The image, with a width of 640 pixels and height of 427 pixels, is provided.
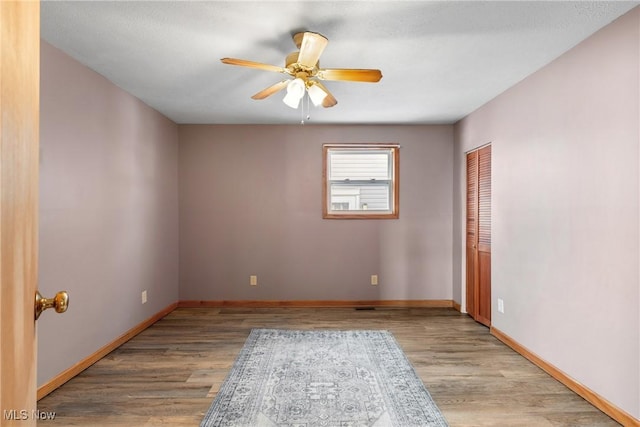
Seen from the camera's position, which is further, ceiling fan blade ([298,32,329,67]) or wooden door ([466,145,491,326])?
wooden door ([466,145,491,326])

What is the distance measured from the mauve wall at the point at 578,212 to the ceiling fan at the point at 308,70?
4.56ft

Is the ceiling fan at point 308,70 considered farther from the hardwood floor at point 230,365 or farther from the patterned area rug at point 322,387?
the hardwood floor at point 230,365

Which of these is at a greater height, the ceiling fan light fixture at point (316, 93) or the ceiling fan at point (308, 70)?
the ceiling fan at point (308, 70)

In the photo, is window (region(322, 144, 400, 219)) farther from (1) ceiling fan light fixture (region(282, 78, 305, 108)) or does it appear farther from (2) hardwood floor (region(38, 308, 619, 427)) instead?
(1) ceiling fan light fixture (region(282, 78, 305, 108))

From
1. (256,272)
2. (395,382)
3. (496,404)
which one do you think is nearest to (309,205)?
(256,272)

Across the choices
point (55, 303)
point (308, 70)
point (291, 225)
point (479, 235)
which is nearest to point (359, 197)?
point (291, 225)

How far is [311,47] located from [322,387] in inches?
88.0

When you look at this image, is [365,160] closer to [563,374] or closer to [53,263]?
[563,374]

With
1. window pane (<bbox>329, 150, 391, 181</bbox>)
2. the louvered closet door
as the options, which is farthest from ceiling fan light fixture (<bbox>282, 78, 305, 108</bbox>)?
the louvered closet door

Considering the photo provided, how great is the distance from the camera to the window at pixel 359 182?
5254 millimetres

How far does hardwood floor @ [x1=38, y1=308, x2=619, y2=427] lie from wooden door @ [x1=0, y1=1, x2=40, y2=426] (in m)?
1.65

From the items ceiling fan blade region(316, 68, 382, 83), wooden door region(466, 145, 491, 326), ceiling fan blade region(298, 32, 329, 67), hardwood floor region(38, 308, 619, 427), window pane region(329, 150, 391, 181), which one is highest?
ceiling fan blade region(298, 32, 329, 67)

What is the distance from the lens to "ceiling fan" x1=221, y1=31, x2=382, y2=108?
2.35 m

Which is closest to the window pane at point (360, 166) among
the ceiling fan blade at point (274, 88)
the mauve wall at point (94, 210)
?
the mauve wall at point (94, 210)
